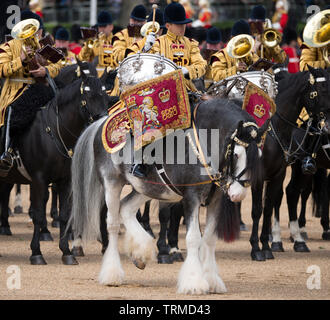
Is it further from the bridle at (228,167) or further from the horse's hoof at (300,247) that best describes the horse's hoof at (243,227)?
the bridle at (228,167)

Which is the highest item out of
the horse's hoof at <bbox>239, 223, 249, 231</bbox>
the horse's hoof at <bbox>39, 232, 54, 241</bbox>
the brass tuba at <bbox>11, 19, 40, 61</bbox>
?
the brass tuba at <bbox>11, 19, 40, 61</bbox>

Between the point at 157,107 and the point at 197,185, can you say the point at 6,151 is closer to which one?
the point at 157,107

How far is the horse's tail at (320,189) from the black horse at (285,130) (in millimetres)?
1920

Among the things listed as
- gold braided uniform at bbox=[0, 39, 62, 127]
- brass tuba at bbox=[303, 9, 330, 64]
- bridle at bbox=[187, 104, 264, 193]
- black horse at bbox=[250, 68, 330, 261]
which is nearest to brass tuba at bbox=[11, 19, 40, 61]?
gold braided uniform at bbox=[0, 39, 62, 127]

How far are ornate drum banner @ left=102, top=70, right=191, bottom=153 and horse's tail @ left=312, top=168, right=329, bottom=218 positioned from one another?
17.3 ft

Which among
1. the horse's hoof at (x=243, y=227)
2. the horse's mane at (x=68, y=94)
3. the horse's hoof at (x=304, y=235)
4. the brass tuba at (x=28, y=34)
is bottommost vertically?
the horse's hoof at (x=243, y=227)

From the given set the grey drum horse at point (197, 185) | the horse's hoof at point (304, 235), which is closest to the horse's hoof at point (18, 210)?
the horse's hoof at point (304, 235)

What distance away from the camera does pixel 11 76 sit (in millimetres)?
12141

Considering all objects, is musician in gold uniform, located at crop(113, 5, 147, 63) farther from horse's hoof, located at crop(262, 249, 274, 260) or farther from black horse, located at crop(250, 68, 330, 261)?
horse's hoof, located at crop(262, 249, 274, 260)

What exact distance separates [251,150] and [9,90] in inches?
158

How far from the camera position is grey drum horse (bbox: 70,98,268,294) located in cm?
916

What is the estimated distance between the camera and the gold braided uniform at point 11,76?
11.9m
